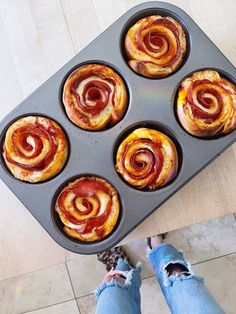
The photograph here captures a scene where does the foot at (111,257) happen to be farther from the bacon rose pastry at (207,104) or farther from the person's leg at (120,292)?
the bacon rose pastry at (207,104)

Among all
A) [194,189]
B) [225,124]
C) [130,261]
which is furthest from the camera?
[130,261]

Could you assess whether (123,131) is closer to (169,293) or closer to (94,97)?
(94,97)

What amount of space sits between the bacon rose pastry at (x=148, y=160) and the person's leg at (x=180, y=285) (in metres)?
0.37

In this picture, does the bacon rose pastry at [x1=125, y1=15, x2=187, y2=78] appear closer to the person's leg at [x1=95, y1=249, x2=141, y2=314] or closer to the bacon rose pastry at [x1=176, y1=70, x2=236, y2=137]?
the bacon rose pastry at [x1=176, y1=70, x2=236, y2=137]

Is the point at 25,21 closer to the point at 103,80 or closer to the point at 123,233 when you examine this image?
the point at 103,80

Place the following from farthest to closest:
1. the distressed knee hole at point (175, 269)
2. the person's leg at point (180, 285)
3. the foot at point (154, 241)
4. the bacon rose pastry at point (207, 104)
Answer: the foot at point (154, 241) → the distressed knee hole at point (175, 269) → the person's leg at point (180, 285) → the bacon rose pastry at point (207, 104)

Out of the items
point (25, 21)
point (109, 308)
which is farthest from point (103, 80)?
point (109, 308)

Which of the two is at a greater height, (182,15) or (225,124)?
(182,15)

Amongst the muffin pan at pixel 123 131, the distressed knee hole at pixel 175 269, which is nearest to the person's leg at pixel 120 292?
the distressed knee hole at pixel 175 269

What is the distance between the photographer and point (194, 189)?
3.38 feet

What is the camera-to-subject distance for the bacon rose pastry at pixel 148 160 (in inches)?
36.2

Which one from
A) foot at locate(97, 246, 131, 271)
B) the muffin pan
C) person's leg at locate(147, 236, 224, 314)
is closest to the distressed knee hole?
person's leg at locate(147, 236, 224, 314)

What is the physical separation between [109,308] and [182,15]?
2.34ft

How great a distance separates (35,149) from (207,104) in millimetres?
358
